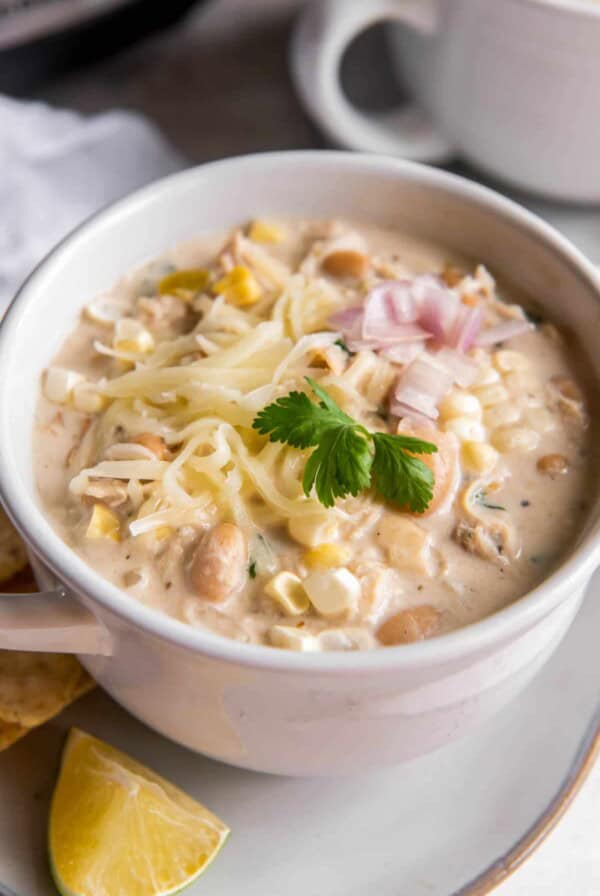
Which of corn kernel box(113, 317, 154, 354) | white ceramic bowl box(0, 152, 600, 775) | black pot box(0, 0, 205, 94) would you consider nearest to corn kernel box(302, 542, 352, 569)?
white ceramic bowl box(0, 152, 600, 775)

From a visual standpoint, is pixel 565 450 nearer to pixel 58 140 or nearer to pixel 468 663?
pixel 468 663

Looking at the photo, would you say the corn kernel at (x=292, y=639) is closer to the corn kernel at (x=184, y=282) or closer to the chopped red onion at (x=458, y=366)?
the chopped red onion at (x=458, y=366)

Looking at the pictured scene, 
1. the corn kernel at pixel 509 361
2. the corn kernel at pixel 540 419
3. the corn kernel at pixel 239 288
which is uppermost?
the corn kernel at pixel 509 361

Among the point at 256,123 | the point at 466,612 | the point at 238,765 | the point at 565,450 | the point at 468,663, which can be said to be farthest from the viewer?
the point at 256,123

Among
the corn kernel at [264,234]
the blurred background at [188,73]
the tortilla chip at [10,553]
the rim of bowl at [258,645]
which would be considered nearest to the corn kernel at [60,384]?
the rim of bowl at [258,645]

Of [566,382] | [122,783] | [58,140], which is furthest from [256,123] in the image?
[122,783]
